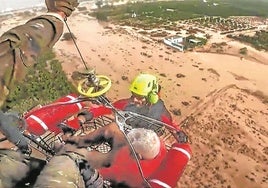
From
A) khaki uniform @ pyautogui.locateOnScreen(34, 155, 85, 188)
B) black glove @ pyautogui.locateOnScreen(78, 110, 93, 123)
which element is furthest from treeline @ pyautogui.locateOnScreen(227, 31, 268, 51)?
khaki uniform @ pyautogui.locateOnScreen(34, 155, 85, 188)

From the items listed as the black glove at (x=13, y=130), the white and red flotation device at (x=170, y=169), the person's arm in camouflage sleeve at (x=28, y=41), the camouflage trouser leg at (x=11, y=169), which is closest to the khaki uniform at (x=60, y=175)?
the camouflage trouser leg at (x=11, y=169)

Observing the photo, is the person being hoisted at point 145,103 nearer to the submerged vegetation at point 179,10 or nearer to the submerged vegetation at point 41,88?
the submerged vegetation at point 41,88

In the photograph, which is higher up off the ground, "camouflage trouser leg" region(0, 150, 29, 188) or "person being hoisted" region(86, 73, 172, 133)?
"camouflage trouser leg" region(0, 150, 29, 188)

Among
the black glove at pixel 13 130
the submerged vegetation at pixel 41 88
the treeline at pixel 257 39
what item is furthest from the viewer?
the treeline at pixel 257 39

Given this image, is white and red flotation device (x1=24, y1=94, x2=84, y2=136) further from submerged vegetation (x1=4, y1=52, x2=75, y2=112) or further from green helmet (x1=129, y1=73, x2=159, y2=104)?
submerged vegetation (x1=4, y1=52, x2=75, y2=112)

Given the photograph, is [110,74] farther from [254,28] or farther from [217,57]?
[254,28]

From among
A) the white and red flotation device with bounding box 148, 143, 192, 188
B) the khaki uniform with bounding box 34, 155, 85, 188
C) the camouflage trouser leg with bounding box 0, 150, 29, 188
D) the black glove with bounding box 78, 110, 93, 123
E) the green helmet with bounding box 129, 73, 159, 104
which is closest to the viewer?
the khaki uniform with bounding box 34, 155, 85, 188
